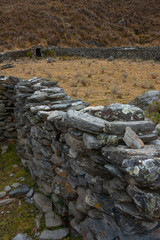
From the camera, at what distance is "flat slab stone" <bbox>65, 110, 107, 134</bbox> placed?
3127 mm

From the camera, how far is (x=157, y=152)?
8.71ft

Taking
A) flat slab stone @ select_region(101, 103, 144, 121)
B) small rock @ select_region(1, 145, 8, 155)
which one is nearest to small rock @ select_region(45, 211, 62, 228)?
flat slab stone @ select_region(101, 103, 144, 121)

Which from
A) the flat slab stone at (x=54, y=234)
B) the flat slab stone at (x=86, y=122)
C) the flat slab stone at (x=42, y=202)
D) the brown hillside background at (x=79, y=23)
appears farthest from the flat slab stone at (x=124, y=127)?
the brown hillside background at (x=79, y=23)

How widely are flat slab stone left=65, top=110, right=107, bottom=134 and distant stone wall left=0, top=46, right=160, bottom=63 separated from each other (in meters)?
21.8

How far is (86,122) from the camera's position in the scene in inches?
127

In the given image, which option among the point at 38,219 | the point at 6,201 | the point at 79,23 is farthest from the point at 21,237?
the point at 79,23

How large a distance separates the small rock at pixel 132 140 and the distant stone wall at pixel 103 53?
879 inches

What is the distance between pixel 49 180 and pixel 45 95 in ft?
7.55

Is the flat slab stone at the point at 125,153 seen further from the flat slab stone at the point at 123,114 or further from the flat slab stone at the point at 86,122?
the flat slab stone at the point at 123,114

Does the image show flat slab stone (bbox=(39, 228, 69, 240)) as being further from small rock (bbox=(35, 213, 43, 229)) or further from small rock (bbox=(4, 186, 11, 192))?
small rock (bbox=(4, 186, 11, 192))

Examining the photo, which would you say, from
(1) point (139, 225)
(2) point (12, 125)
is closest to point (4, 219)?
(1) point (139, 225)

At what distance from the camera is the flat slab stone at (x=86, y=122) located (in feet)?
10.3

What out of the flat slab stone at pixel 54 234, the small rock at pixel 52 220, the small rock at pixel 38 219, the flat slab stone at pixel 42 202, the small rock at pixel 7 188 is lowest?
the small rock at pixel 7 188

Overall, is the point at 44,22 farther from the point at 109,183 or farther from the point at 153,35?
the point at 109,183
